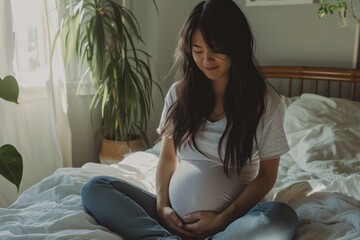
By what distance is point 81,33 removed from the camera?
2.27 meters

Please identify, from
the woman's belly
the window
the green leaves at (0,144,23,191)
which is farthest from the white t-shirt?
the window

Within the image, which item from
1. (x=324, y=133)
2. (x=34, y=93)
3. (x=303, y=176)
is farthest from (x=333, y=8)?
(x=34, y=93)

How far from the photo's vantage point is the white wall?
2275mm

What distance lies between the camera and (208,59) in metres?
1.15

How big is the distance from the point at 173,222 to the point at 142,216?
10 cm

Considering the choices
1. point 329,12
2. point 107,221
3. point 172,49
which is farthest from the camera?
point 172,49

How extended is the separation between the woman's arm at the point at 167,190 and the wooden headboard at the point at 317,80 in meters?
1.09

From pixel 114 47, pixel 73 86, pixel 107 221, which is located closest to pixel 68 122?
pixel 73 86

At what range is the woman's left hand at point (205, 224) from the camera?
110cm

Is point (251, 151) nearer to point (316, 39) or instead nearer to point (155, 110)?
point (316, 39)

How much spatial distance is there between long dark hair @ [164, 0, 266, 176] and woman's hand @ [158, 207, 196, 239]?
0.63 feet

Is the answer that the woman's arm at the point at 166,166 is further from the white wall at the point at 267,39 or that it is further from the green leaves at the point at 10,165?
the white wall at the point at 267,39

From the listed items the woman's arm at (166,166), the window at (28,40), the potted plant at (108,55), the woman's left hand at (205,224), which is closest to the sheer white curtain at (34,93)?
the window at (28,40)

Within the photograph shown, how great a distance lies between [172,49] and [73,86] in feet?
2.45
